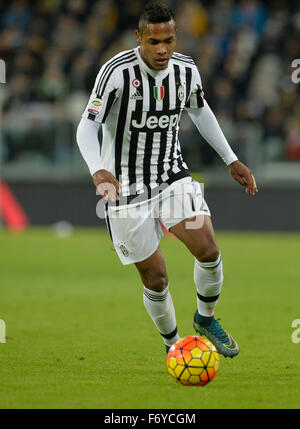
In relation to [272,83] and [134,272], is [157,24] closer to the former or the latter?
[134,272]

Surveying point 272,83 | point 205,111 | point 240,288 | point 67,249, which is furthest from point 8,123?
point 205,111

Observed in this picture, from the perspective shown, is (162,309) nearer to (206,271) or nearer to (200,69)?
(206,271)

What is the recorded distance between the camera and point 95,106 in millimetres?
5949

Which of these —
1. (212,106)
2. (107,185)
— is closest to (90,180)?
(212,106)

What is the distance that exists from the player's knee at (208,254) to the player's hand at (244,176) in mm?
577

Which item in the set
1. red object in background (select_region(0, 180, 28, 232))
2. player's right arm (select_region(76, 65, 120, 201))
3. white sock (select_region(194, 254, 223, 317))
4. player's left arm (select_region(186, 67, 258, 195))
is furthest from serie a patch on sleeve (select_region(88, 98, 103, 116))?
red object in background (select_region(0, 180, 28, 232))

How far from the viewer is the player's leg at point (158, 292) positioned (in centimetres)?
607

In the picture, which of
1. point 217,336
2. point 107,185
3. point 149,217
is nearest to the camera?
point 107,185

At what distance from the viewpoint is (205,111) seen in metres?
6.51

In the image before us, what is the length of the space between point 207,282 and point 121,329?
2.04 meters

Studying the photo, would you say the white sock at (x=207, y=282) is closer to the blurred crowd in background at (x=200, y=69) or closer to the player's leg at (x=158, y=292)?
the player's leg at (x=158, y=292)

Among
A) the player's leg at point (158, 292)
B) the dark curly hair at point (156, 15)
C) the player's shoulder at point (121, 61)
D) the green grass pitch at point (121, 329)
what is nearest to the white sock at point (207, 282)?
the player's leg at point (158, 292)

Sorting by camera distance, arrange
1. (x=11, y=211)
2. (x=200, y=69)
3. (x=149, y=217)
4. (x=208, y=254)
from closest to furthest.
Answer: (x=208, y=254) < (x=149, y=217) < (x=200, y=69) < (x=11, y=211)

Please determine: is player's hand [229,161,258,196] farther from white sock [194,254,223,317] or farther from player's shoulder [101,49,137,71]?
player's shoulder [101,49,137,71]
